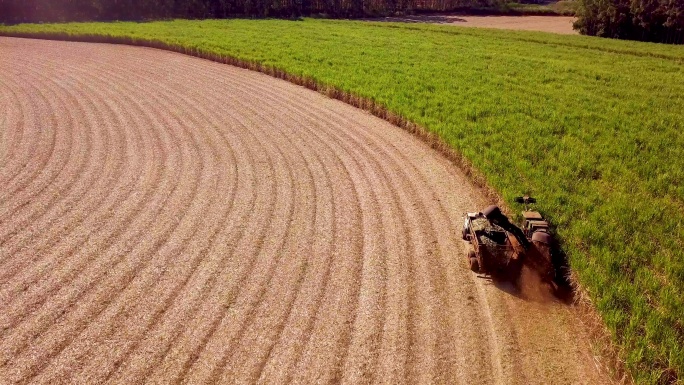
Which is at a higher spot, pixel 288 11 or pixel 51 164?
pixel 288 11

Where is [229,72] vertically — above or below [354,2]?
below

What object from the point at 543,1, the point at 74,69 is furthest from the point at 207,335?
the point at 543,1

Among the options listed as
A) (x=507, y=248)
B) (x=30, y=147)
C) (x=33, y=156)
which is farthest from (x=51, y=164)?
(x=507, y=248)

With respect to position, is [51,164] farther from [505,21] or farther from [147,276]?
[505,21]

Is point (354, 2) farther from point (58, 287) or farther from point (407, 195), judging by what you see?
point (58, 287)

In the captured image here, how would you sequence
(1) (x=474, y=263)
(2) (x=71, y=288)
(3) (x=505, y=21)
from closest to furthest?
(2) (x=71, y=288) < (1) (x=474, y=263) < (3) (x=505, y=21)

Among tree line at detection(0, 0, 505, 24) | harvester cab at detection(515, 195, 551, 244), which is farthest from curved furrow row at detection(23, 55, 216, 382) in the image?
tree line at detection(0, 0, 505, 24)

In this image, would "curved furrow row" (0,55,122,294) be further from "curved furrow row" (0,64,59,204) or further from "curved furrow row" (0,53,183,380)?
"curved furrow row" (0,64,59,204)

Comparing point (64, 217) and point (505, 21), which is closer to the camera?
point (64, 217)
